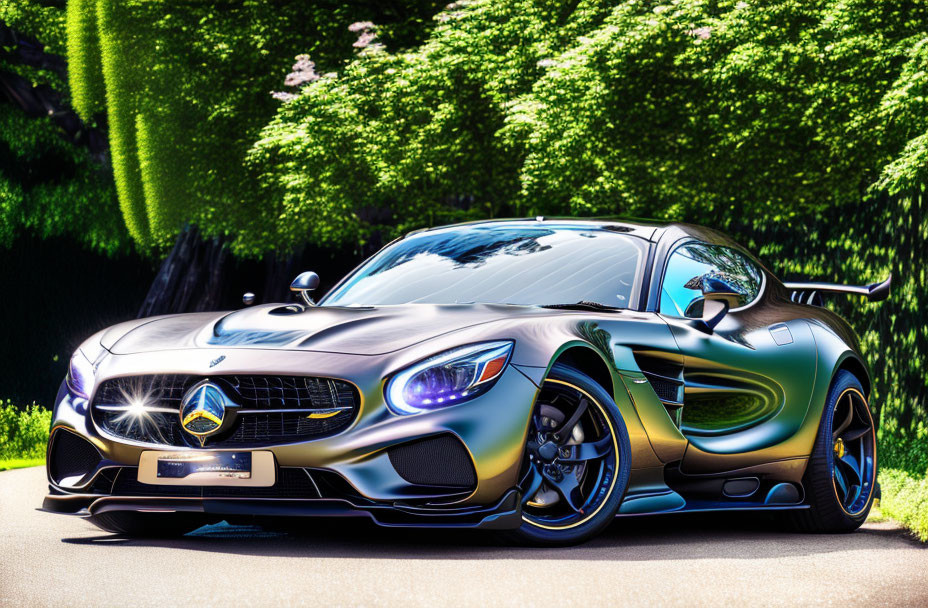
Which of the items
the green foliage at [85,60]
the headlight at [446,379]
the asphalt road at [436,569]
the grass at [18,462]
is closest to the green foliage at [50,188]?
the green foliage at [85,60]

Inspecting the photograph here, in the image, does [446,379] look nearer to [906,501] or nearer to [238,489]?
[238,489]

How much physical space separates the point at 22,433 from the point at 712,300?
8.62 metres

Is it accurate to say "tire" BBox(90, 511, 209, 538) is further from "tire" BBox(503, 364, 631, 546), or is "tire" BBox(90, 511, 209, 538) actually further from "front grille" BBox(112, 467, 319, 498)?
"tire" BBox(503, 364, 631, 546)

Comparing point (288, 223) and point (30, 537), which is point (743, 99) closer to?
point (288, 223)

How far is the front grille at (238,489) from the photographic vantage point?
477 cm

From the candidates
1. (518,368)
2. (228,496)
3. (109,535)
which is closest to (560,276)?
(518,368)

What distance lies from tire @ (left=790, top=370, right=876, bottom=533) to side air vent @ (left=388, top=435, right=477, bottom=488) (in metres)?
2.31

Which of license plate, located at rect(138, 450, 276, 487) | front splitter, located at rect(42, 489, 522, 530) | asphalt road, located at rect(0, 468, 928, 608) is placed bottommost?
asphalt road, located at rect(0, 468, 928, 608)

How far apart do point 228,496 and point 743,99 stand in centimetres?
863

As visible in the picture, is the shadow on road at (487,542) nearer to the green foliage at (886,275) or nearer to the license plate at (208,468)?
the license plate at (208,468)

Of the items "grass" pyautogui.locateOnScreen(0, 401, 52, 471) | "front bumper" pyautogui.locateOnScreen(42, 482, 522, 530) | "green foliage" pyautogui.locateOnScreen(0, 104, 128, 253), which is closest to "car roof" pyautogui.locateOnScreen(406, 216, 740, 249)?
"front bumper" pyautogui.locateOnScreen(42, 482, 522, 530)

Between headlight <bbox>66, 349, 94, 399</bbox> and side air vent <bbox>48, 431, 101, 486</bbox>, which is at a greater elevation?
headlight <bbox>66, 349, 94, 399</bbox>

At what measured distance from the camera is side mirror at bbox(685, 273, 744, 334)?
18.5 ft

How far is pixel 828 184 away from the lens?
11.6 m
